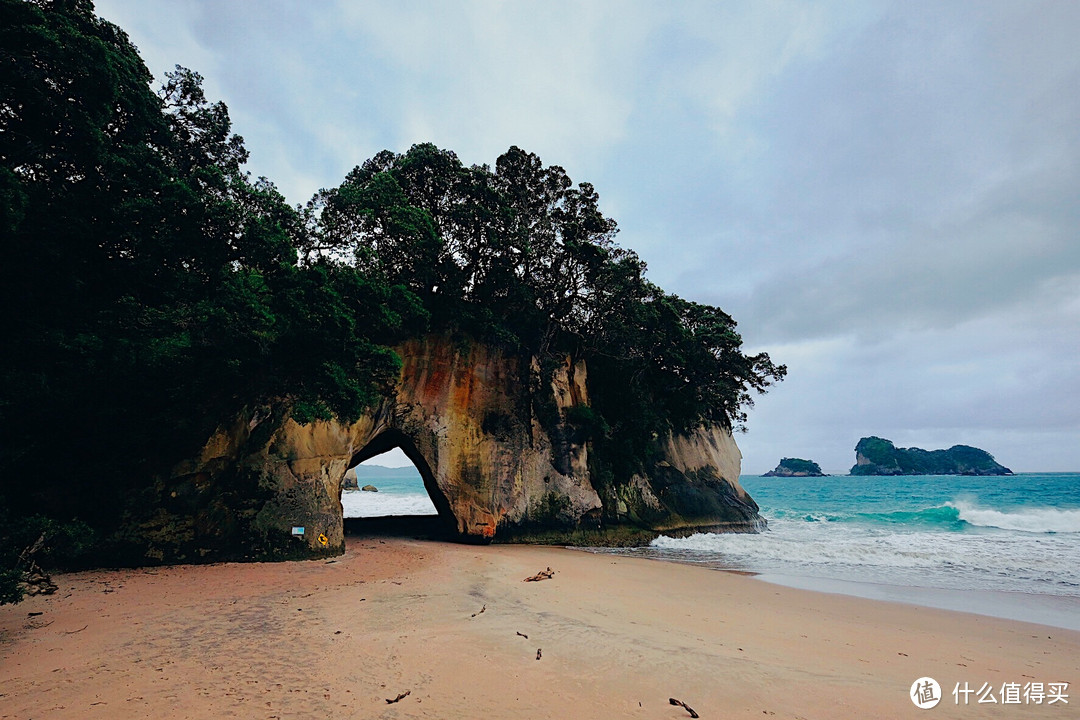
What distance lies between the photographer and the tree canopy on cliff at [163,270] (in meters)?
7.97

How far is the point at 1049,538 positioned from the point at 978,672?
61.3ft

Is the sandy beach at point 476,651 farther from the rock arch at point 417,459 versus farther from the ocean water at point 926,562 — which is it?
the rock arch at point 417,459

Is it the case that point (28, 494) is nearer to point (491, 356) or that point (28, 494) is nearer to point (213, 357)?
point (213, 357)

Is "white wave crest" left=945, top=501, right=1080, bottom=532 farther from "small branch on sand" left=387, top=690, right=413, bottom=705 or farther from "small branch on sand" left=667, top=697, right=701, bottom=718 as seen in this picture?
"small branch on sand" left=387, top=690, right=413, bottom=705

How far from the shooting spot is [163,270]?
1009cm

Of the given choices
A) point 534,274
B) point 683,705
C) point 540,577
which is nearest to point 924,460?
point 534,274

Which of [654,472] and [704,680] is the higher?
[654,472]

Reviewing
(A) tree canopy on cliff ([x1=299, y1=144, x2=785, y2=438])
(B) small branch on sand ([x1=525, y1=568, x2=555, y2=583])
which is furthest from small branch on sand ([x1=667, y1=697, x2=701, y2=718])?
(A) tree canopy on cliff ([x1=299, y1=144, x2=785, y2=438])

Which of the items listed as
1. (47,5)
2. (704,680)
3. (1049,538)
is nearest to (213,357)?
(47,5)

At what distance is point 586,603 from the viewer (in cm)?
820
